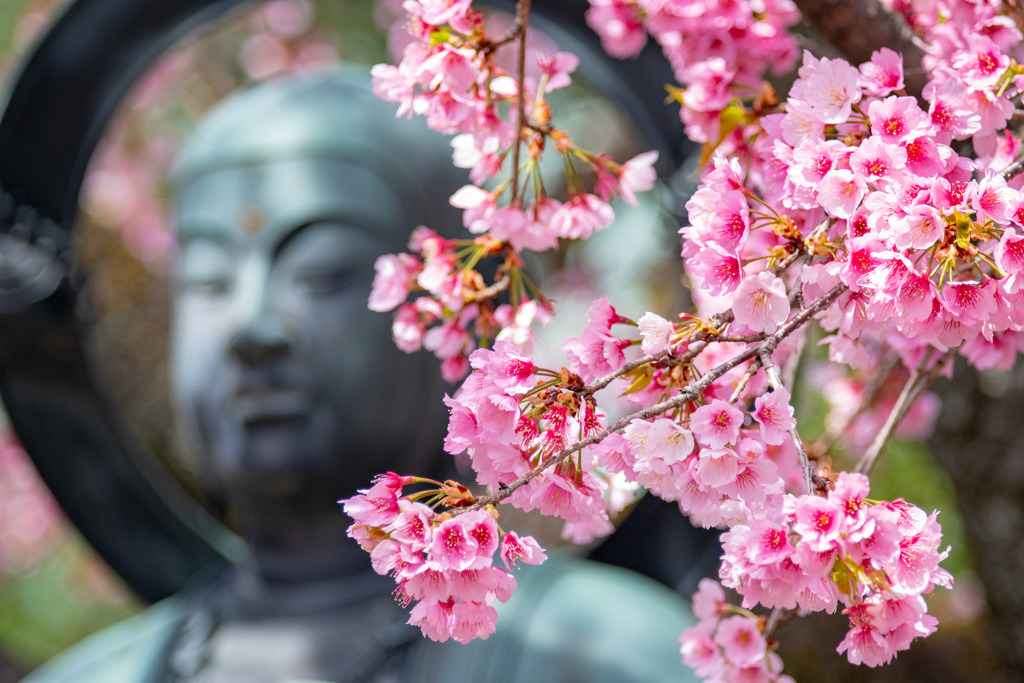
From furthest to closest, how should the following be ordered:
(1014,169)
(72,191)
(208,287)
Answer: (72,191) < (208,287) < (1014,169)

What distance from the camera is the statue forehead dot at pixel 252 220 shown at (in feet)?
4.50

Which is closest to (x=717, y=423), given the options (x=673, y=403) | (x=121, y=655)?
(x=673, y=403)

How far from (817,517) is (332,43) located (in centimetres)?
374

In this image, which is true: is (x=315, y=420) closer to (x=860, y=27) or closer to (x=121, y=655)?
(x=121, y=655)

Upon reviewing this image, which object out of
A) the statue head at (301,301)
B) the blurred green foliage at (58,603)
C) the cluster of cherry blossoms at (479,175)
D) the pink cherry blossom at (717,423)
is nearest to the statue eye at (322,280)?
the statue head at (301,301)

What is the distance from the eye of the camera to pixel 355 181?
1414mm

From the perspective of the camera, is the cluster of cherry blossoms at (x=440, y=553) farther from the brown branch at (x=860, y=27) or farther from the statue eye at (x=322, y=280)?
the statue eye at (x=322, y=280)

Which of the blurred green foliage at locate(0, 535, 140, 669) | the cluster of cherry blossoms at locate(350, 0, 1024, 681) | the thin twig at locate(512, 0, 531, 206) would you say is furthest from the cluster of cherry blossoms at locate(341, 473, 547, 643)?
the blurred green foliage at locate(0, 535, 140, 669)

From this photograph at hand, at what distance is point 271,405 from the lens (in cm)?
132

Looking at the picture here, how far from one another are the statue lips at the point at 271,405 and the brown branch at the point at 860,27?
0.85m

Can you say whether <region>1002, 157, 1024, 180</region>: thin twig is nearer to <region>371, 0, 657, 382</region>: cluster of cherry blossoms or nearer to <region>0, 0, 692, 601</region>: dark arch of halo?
<region>371, 0, 657, 382</region>: cluster of cherry blossoms

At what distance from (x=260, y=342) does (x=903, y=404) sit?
864mm

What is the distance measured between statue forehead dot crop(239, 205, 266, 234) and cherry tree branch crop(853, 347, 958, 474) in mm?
933

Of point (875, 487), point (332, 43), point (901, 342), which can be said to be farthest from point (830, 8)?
point (332, 43)
